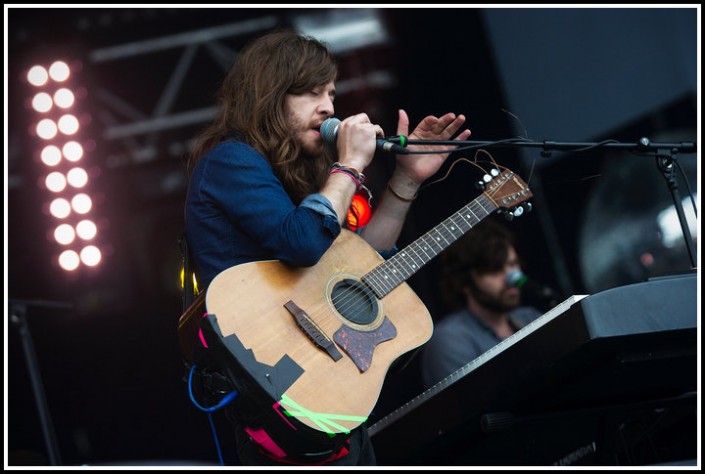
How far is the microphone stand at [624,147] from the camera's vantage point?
2391 millimetres

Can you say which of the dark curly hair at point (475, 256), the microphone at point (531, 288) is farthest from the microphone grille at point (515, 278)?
the dark curly hair at point (475, 256)

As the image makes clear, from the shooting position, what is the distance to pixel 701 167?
2828 millimetres

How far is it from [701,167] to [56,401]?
3790mm

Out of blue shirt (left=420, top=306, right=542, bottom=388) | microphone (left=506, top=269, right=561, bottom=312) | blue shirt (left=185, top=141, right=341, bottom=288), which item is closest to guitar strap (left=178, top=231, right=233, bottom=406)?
blue shirt (left=185, top=141, right=341, bottom=288)

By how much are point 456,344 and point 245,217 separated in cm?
235

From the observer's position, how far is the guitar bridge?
2.16 meters

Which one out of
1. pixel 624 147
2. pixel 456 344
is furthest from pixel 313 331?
pixel 456 344

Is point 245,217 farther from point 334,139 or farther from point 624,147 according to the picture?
point 624,147

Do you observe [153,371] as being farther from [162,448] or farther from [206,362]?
[206,362]

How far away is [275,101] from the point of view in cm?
250

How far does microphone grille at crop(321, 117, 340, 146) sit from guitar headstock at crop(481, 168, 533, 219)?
0.58 m

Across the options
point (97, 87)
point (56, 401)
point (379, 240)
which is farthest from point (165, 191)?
point (379, 240)

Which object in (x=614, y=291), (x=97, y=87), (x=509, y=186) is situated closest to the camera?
(x=614, y=291)

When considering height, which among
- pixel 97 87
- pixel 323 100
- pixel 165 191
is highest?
pixel 97 87
